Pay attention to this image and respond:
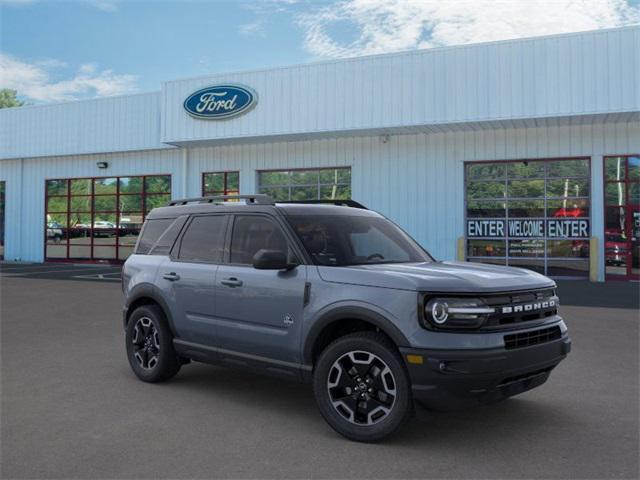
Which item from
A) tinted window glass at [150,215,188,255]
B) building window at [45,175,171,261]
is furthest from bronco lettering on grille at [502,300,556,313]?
building window at [45,175,171,261]

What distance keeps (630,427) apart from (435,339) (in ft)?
6.34

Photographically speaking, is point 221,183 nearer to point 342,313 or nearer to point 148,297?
point 148,297

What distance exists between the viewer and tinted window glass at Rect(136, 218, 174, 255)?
21.3 ft

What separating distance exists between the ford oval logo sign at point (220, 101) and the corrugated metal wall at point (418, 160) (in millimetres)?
1851

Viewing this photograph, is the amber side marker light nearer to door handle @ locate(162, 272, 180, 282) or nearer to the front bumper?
the front bumper

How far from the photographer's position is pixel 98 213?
26.0 m

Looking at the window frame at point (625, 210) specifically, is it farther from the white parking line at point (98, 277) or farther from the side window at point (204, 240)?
the side window at point (204, 240)

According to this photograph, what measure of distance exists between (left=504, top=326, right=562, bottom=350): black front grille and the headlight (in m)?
0.26

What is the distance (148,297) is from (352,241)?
2327 mm

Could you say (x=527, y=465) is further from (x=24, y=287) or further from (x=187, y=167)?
(x=187, y=167)

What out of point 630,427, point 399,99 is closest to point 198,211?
point 630,427

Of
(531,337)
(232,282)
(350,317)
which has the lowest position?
(531,337)

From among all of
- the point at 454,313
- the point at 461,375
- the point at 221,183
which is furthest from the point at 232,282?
the point at 221,183

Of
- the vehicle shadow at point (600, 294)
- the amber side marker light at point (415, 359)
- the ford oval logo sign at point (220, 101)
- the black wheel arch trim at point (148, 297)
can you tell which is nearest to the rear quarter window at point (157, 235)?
the black wheel arch trim at point (148, 297)
